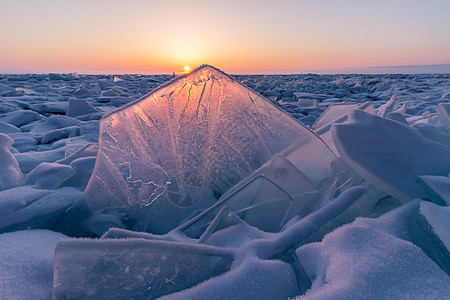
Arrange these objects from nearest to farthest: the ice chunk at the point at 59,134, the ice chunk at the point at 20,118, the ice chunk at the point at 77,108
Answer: the ice chunk at the point at 59,134 → the ice chunk at the point at 20,118 → the ice chunk at the point at 77,108

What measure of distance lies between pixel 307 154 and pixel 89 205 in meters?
0.72

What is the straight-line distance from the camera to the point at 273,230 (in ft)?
2.66

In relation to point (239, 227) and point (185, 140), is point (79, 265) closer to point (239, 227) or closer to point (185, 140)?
point (239, 227)

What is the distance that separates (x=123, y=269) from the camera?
52 centimetres

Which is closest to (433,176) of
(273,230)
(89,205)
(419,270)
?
(419,270)

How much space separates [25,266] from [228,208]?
0.46m

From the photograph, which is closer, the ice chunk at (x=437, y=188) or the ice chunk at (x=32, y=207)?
the ice chunk at (x=437, y=188)

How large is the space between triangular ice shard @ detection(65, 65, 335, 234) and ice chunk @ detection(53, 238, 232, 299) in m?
0.33

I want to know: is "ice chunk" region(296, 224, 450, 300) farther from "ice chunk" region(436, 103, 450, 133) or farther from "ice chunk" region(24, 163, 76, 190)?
"ice chunk" region(24, 163, 76, 190)

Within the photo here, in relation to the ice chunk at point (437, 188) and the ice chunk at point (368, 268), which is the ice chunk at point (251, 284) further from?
the ice chunk at point (437, 188)

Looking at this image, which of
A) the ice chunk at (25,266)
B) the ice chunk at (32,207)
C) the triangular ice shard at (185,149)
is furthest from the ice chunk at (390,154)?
the ice chunk at (32,207)

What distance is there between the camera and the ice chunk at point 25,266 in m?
0.54

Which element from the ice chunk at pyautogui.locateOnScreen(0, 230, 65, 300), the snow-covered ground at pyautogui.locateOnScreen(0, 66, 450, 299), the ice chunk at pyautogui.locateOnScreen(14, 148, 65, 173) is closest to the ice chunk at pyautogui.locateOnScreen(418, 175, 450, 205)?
the snow-covered ground at pyautogui.locateOnScreen(0, 66, 450, 299)

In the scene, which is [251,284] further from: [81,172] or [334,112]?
[334,112]
